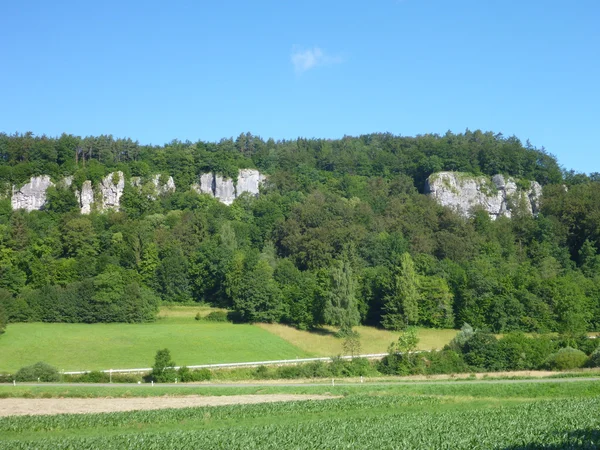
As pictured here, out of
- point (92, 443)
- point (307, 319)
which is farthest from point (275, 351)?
point (92, 443)

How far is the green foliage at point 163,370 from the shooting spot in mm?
48162

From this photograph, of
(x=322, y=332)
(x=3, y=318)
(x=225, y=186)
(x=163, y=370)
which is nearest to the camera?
(x=163, y=370)

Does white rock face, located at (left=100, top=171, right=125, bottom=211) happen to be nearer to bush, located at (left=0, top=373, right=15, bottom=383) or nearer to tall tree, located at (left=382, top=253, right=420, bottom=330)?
tall tree, located at (left=382, top=253, right=420, bottom=330)

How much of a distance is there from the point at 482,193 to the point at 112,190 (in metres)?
62.0

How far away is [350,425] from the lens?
77.3ft

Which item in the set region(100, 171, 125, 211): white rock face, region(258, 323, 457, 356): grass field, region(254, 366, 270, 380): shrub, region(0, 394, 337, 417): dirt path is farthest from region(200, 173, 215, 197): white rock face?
region(0, 394, 337, 417): dirt path

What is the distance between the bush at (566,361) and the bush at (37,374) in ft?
114

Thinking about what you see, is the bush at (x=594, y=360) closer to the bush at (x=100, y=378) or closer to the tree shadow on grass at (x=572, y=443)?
the tree shadow on grass at (x=572, y=443)

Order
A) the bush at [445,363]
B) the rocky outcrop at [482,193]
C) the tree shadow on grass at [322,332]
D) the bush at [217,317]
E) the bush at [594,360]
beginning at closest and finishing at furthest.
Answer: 1. the bush at [594,360]
2. the bush at [445,363]
3. the tree shadow on grass at [322,332]
4. the bush at [217,317]
5. the rocky outcrop at [482,193]

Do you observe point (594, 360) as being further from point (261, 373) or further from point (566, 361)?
point (261, 373)

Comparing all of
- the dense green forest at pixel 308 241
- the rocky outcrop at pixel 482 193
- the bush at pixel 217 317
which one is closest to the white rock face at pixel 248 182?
the dense green forest at pixel 308 241

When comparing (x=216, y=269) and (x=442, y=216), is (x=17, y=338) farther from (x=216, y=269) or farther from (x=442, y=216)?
(x=442, y=216)

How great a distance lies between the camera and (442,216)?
346 ft

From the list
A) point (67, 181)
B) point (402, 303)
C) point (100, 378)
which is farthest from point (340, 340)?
point (67, 181)
